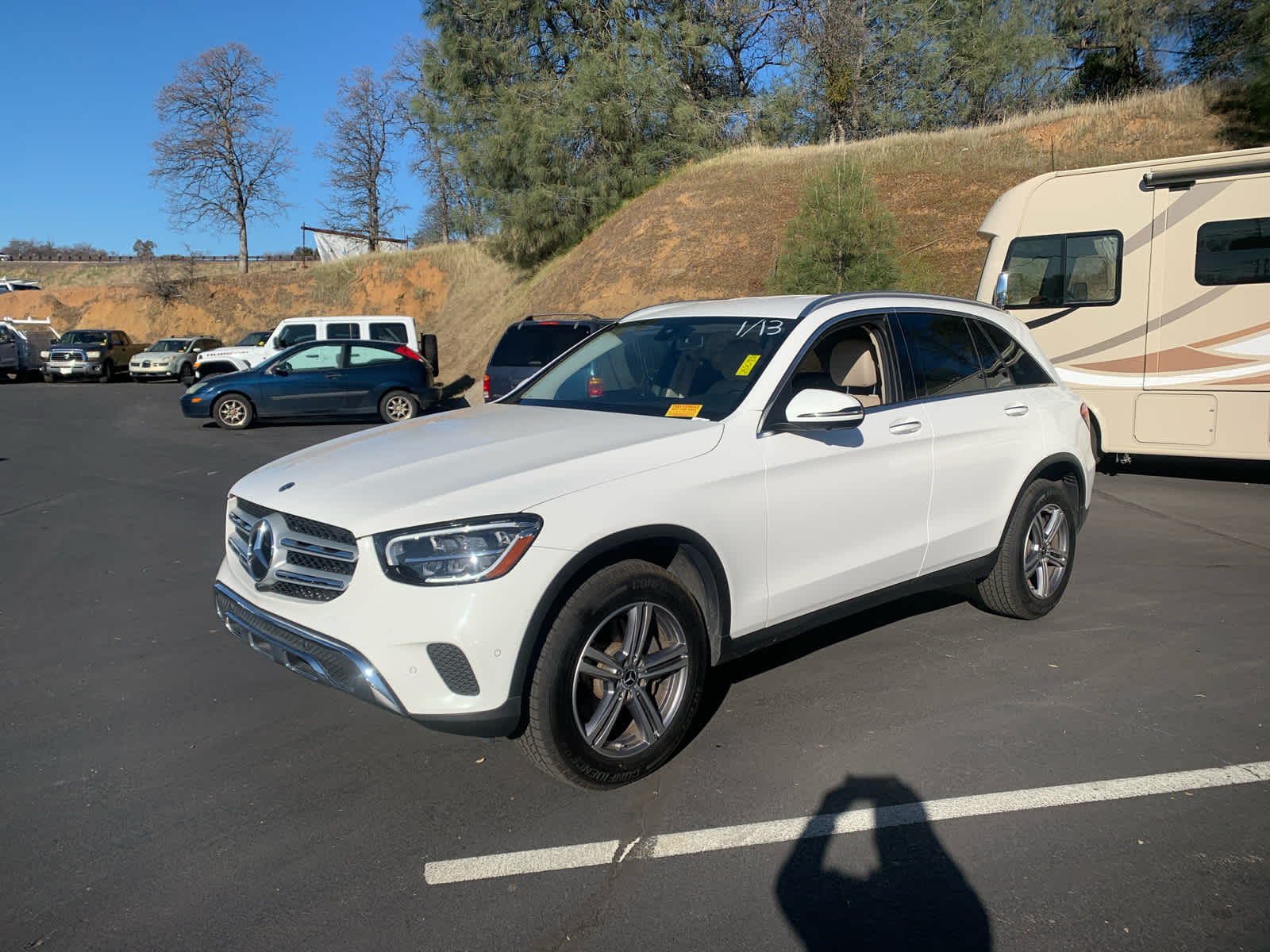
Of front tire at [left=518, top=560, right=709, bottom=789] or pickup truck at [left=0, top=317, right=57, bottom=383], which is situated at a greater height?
pickup truck at [left=0, top=317, right=57, bottom=383]

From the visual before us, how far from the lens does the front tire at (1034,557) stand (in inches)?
210

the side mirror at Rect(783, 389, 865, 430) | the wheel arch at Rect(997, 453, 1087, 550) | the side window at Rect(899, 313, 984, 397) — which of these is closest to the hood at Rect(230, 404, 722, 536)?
the side mirror at Rect(783, 389, 865, 430)

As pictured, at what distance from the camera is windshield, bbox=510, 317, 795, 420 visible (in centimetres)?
420

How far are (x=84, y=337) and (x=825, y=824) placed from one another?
37607mm

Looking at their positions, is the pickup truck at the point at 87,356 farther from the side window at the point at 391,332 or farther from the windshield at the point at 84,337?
the side window at the point at 391,332

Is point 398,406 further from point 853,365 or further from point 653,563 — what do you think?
point 653,563

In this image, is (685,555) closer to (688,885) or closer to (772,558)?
(772,558)

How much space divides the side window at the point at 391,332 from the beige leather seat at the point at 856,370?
18.1 meters

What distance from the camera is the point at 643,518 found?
3.46 m

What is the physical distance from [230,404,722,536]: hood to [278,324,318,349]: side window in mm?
18682

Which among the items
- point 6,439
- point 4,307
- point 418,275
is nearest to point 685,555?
point 6,439

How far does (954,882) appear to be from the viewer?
9.84 ft

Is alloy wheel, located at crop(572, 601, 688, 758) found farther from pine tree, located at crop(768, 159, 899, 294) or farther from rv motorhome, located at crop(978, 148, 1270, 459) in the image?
pine tree, located at crop(768, 159, 899, 294)

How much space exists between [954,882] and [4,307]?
198 feet
